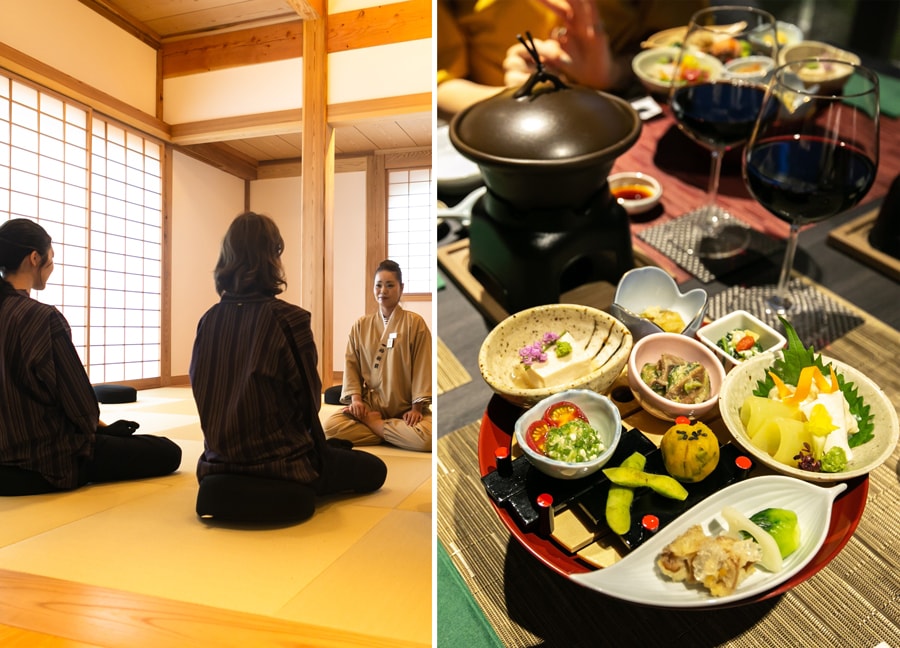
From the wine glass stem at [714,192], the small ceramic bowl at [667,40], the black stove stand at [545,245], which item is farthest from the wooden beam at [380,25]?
the small ceramic bowl at [667,40]

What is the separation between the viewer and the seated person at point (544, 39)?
212cm

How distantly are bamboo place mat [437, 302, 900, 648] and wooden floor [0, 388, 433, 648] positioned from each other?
0.09m

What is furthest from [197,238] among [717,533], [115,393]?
[717,533]

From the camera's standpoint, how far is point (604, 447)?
2.88 ft

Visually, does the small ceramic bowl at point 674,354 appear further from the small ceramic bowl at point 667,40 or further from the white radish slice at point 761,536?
the small ceramic bowl at point 667,40

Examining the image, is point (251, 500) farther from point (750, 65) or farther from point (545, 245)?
point (750, 65)

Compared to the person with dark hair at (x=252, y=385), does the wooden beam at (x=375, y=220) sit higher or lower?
higher

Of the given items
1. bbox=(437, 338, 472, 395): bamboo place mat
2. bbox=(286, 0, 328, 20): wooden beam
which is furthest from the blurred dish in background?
bbox=(286, 0, 328, 20): wooden beam

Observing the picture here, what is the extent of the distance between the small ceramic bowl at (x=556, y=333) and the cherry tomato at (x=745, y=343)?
192 millimetres

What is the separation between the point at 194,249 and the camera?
929 mm

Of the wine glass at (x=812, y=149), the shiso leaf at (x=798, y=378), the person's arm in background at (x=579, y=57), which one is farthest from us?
the person's arm in background at (x=579, y=57)

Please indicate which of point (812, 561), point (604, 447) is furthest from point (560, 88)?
point (812, 561)

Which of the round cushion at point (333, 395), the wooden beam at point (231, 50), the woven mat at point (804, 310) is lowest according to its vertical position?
the round cushion at point (333, 395)

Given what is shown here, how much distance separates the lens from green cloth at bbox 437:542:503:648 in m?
0.86
